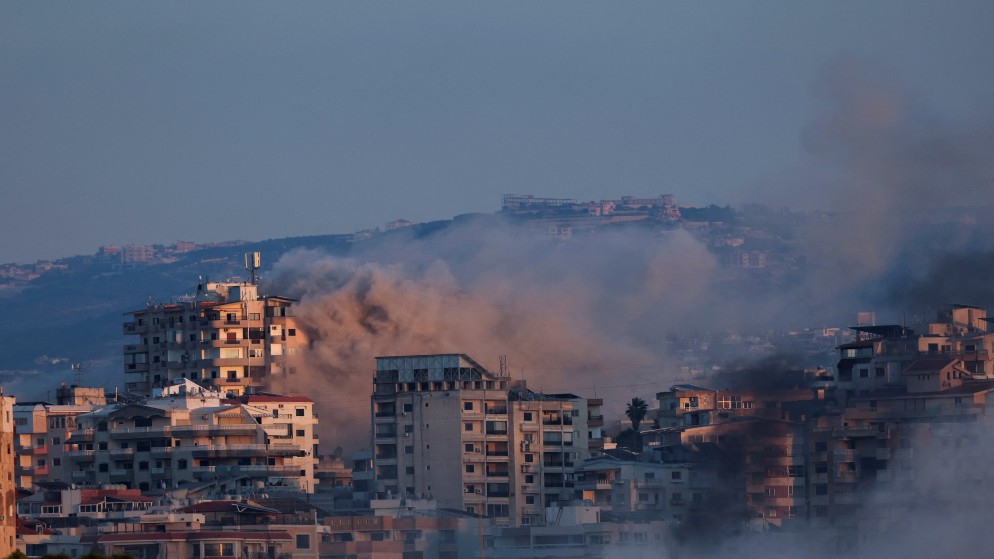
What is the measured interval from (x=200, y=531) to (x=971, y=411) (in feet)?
102

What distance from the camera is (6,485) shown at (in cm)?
6925

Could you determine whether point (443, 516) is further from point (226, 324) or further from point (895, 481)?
point (226, 324)

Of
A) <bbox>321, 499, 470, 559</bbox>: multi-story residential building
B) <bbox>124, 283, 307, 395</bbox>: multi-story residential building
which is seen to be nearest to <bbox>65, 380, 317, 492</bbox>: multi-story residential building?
<bbox>321, 499, 470, 559</bbox>: multi-story residential building

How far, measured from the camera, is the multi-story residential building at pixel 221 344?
125m

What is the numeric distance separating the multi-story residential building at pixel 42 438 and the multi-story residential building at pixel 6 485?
3384 centimetres

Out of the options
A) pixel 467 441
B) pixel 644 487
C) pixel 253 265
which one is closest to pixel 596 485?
pixel 644 487

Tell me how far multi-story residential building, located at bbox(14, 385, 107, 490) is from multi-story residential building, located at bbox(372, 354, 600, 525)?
15724 millimetres

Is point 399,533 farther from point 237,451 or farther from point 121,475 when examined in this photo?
point 121,475

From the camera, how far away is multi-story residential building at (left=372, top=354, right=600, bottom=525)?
9506 cm

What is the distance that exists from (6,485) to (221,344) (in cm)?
5580

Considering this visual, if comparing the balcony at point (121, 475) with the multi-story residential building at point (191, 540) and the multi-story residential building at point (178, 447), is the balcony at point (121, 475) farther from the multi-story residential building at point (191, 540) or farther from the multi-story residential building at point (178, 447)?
the multi-story residential building at point (191, 540)

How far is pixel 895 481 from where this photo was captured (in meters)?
92.4

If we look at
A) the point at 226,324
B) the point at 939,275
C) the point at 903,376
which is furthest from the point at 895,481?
the point at 226,324

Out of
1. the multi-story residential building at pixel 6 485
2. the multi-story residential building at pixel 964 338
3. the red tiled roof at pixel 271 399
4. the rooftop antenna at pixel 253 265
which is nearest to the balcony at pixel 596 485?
the multi-story residential building at pixel 964 338
